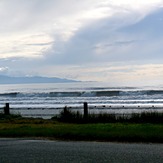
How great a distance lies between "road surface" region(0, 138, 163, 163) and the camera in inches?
376

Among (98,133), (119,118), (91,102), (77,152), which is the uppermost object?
(91,102)

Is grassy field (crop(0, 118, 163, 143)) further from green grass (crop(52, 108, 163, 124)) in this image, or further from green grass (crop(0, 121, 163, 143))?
green grass (crop(52, 108, 163, 124))

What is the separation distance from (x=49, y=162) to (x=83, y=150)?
179 cm

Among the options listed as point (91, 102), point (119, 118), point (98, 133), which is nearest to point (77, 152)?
point (98, 133)

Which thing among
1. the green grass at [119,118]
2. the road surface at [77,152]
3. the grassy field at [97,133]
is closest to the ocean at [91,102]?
the green grass at [119,118]

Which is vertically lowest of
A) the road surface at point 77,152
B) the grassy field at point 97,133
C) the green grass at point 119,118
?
the road surface at point 77,152

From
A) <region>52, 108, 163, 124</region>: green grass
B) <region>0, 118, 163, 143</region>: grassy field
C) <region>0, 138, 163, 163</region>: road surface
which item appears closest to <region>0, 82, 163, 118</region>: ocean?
<region>52, 108, 163, 124</region>: green grass

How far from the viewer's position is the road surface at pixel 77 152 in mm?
9562

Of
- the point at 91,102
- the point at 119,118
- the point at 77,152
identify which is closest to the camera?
the point at 77,152

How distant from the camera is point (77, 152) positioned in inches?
417

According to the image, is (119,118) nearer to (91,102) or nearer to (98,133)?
(98,133)

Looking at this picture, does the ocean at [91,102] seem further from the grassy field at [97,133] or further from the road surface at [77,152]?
the road surface at [77,152]

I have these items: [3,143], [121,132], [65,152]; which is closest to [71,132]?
[121,132]

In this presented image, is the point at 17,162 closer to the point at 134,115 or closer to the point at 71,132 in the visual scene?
the point at 71,132
